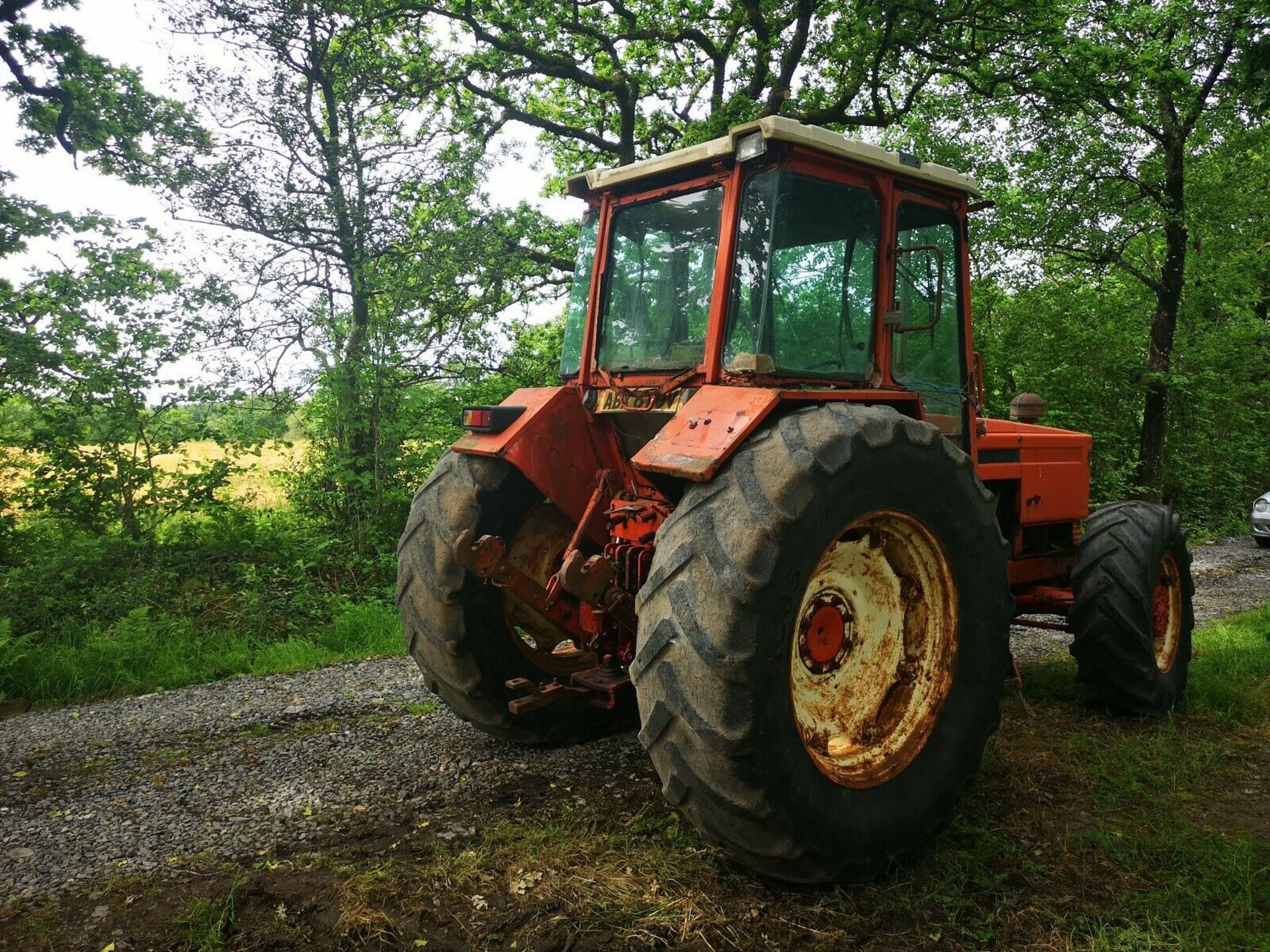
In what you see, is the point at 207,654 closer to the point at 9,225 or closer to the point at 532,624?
the point at 532,624

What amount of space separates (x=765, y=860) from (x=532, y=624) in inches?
65.1

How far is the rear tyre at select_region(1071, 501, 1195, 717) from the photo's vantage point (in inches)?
161

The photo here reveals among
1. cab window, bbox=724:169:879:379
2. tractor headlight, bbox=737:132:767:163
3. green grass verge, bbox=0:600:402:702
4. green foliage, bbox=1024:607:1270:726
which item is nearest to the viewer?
tractor headlight, bbox=737:132:767:163

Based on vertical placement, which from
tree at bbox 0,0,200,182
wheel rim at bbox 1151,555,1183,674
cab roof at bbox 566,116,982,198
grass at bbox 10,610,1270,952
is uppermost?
tree at bbox 0,0,200,182

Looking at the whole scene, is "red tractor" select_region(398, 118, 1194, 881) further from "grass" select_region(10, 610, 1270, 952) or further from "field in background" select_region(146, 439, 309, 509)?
"field in background" select_region(146, 439, 309, 509)

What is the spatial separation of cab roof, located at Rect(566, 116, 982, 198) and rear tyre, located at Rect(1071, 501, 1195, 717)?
1803 millimetres

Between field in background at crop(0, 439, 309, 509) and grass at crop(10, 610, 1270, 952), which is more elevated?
field in background at crop(0, 439, 309, 509)

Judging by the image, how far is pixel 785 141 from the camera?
3041mm

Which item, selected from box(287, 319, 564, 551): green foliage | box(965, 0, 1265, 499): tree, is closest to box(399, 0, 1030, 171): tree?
box(965, 0, 1265, 499): tree

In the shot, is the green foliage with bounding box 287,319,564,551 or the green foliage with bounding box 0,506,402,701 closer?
the green foliage with bounding box 0,506,402,701

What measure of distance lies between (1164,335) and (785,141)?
37.7 feet

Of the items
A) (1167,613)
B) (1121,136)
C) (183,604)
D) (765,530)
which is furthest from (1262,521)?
(183,604)

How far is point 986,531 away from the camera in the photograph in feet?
9.89

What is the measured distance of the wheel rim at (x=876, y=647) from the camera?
9.24ft
